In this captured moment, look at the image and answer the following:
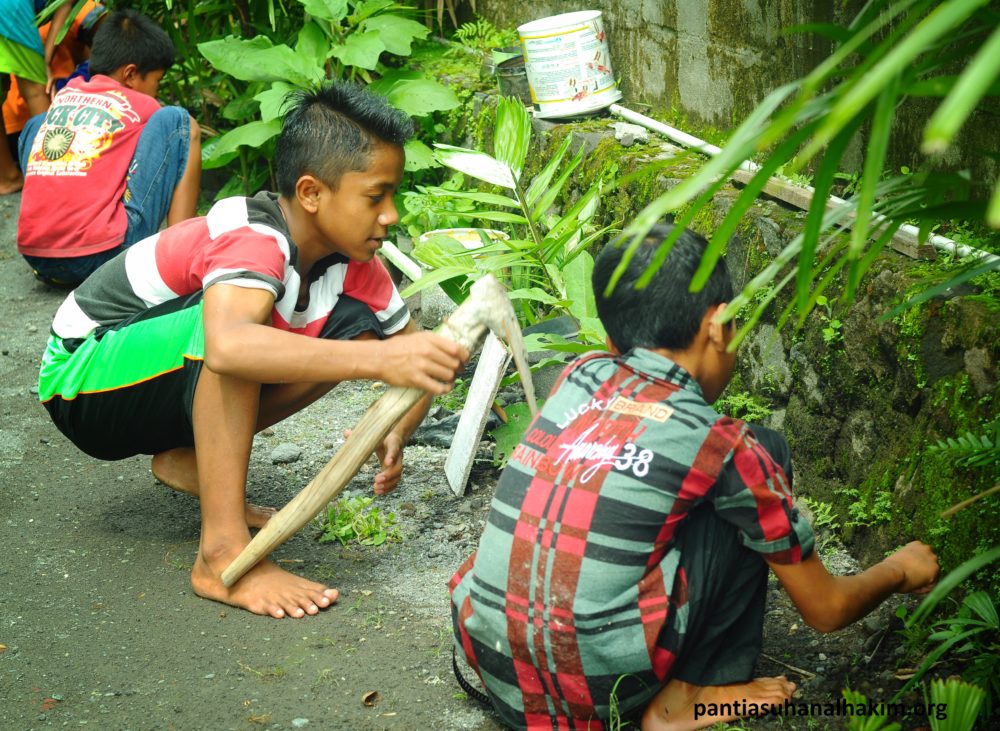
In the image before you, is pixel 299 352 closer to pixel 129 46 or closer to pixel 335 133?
pixel 335 133

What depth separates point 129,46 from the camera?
4418mm

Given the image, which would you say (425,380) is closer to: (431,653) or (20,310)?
(431,653)

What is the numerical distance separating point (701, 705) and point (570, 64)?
2.61m

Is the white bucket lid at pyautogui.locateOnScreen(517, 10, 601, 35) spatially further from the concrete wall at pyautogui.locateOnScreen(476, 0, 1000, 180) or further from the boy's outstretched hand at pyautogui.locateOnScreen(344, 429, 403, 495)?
the boy's outstretched hand at pyautogui.locateOnScreen(344, 429, 403, 495)

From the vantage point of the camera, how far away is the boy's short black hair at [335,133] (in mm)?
2455

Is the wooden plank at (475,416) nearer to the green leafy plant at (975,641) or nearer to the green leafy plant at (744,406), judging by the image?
the green leafy plant at (744,406)

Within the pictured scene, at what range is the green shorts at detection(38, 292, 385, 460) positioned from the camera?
8.09 ft

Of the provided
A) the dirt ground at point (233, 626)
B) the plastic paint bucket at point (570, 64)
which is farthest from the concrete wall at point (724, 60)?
the dirt ground at point (233, 626)

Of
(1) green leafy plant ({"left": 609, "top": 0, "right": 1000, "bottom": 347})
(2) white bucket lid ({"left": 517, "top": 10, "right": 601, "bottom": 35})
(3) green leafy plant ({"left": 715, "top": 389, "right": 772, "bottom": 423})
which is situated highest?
(1) green leafy plant ({"left": 609, "top": 0, "right": 1000, "bottom": 347})

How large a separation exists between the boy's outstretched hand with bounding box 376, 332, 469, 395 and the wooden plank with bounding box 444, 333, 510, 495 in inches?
25.5

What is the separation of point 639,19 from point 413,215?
44.7 inches

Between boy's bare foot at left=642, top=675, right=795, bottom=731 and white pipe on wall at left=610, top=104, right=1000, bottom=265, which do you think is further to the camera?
white pipe on wall at left=610, top=104, right=1000, bottom=265

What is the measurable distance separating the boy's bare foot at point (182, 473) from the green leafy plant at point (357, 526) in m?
0.17

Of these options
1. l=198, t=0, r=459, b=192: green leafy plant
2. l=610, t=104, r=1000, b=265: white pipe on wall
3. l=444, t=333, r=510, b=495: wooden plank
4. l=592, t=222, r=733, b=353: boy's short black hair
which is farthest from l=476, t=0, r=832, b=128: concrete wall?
l=592, t=222, r=733, b=353: boy's short black hair
